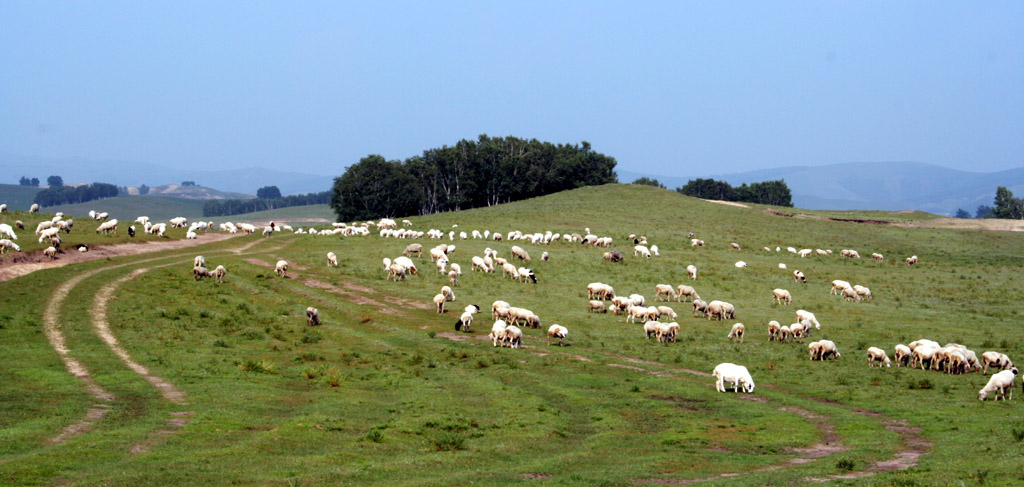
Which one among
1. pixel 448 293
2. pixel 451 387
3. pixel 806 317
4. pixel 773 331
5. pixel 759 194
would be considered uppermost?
pixel 759 194

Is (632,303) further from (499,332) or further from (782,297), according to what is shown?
(782,297)

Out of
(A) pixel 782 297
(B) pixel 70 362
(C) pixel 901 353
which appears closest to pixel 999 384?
(C) pixel 901 353

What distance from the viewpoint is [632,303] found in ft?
135

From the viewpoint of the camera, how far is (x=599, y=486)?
584 inches

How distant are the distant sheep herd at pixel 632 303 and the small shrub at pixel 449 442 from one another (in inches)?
414

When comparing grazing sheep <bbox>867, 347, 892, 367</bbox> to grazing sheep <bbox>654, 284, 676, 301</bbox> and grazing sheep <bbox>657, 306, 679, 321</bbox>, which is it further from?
grazing sheep <bbox>654, 284, 676, 301</bbox>

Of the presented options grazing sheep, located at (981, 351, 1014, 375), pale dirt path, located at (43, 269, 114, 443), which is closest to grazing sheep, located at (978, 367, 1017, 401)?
grazing sheep, located at (981, 351, 1014, 375)

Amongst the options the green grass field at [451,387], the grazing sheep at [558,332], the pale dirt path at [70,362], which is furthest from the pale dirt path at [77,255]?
the grazing sheep at [558,332]

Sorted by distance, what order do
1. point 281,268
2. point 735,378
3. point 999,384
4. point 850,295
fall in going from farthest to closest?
point 850,295
point 281,268
point 735,378
point 999,384

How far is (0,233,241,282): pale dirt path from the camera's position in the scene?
41.7m

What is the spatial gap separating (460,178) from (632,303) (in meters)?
98.0

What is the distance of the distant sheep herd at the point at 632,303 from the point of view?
93.6 feet

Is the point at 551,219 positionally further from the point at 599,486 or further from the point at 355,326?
the point at 599,486

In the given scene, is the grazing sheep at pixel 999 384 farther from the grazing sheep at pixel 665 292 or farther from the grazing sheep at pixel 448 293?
the grazing sheep at pixel 448 293
